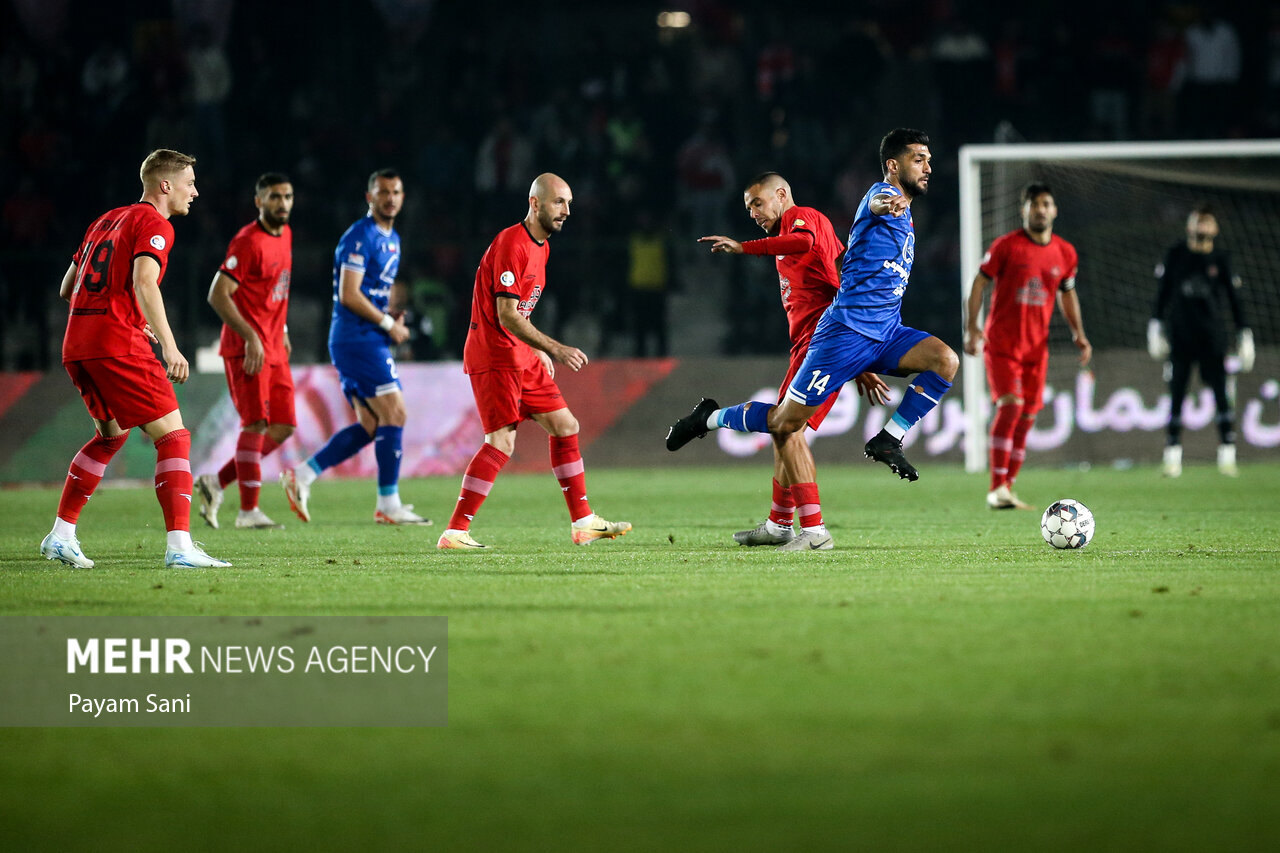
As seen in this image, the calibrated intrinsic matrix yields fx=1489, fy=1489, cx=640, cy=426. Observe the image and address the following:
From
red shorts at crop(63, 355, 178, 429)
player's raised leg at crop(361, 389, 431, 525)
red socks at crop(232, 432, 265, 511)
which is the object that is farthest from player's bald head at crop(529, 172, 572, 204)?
red socks at crop(232, 432, 265, 511)

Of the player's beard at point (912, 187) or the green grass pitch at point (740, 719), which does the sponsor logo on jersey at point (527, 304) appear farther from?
the player's beard at point (912, 187)

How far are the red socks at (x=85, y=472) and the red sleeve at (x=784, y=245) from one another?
9.95 feet

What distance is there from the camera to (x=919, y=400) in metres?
7.31

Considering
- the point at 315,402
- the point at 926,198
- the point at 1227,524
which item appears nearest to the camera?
the point at 1227,524

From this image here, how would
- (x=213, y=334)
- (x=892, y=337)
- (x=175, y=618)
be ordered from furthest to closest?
(x=213, y=334) < (x=892, y=337) < (x=175, y=618)

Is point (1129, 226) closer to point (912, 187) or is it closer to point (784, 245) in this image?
point (912, 187)

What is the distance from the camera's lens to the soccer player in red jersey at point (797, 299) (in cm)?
717

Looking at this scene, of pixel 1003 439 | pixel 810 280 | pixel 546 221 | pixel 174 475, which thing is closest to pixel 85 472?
pixel 174 475

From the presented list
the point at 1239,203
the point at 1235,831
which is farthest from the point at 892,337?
the point at 1239,203

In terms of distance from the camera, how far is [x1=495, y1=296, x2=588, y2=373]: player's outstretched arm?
7145 millimetres

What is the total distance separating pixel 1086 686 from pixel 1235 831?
116 centimetres

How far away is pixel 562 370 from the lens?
1544cm

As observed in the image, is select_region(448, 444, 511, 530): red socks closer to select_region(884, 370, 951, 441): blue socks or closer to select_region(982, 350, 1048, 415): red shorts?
select_region(884, 370, 951, 441): blue socks

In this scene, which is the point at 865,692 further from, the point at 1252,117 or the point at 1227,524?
the point at 1252,117
